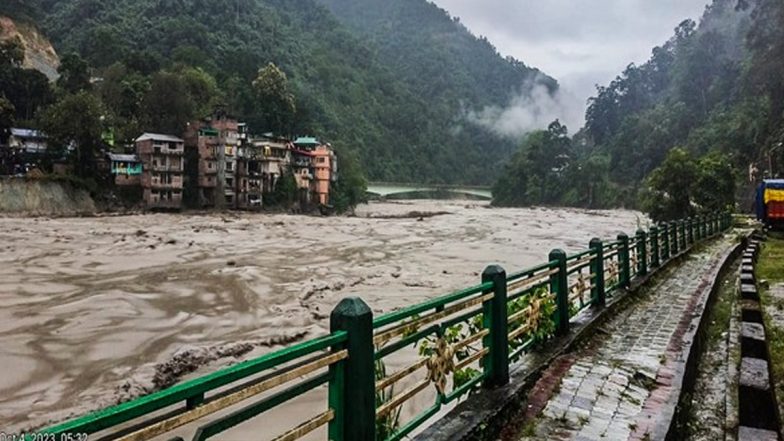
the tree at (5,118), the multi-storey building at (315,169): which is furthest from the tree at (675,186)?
the tree at (5,118)

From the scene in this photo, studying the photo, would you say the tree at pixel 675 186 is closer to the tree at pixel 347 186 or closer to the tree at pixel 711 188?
the tree at pixel 711 188

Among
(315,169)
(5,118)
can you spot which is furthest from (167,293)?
(315,169)

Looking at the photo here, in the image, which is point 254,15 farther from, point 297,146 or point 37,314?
point 37,314

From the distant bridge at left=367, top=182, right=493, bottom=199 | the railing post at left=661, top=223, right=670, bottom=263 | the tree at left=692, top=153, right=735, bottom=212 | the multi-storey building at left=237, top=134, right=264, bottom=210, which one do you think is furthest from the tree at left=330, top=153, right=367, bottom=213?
the railing post at left=661, top=223, right=670, bottom=263

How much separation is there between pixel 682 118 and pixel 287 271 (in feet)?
290

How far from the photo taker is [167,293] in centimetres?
1432

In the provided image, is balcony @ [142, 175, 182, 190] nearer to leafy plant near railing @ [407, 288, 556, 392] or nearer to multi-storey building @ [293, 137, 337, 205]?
multi-storey building @ [293, 137, 337, 205]

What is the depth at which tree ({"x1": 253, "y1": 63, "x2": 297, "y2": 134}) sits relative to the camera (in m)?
66.1

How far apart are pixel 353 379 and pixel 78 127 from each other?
47.5m

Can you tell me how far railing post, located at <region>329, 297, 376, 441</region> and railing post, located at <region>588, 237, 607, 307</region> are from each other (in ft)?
20.2

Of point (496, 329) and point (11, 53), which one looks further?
point (11, 53)

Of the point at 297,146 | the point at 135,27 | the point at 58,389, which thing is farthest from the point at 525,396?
the point at 135,27

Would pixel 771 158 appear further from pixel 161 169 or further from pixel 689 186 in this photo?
pixel 161 169

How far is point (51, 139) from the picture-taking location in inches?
1699
